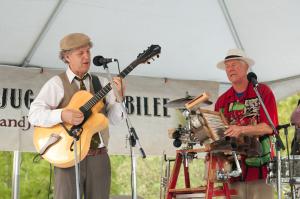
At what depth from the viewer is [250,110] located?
4758mm

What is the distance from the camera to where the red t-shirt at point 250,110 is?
466cm

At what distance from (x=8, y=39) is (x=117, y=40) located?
1.18 meters

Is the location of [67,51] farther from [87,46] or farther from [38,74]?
[38,74]

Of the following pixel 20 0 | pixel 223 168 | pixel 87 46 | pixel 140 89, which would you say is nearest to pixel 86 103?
pixel 87 46

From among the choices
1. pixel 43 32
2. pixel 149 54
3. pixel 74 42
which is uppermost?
pixel 43 32

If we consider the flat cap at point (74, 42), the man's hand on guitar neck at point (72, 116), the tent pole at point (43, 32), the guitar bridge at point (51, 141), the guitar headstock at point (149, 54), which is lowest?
the guitar bridge at point (51, 141)

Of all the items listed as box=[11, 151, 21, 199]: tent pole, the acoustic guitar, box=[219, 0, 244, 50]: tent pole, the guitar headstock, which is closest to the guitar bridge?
the acoustic guitar

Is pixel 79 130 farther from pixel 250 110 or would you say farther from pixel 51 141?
pixel 250 110

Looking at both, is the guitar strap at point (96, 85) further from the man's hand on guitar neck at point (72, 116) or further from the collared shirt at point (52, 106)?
the man's hand on guitar neck at point (72, 116)

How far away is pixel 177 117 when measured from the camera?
678 cm

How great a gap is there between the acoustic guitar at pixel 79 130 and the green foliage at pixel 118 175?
8.86 metres

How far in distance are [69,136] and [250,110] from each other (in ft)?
5.50

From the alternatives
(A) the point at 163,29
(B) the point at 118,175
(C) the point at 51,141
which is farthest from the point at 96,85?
(B) the point at 118,175

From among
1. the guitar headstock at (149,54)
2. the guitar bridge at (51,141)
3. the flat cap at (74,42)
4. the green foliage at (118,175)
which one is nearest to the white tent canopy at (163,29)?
the flat cap at (74,42)
